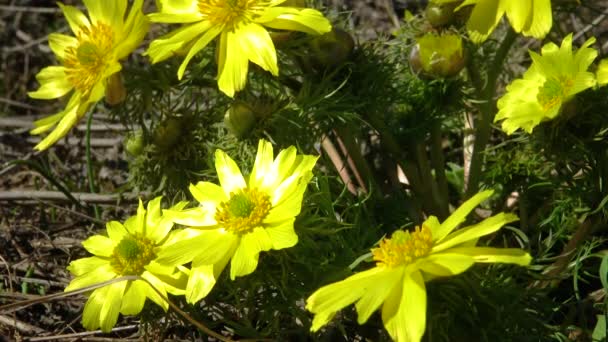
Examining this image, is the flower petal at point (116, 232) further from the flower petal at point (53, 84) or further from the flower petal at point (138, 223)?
the flower petal at point (53, 84)

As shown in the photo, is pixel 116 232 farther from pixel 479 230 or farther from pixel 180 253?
pixel 479 230

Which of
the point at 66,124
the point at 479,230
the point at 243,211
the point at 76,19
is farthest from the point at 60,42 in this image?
the point at 479,230

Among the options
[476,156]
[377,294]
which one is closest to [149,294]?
[377,294]

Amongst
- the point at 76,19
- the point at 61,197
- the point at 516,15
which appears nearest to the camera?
the point at 516,15

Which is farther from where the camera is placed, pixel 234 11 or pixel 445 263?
pixel 234 11

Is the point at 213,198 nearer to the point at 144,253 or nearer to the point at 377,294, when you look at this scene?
the point at 144,253

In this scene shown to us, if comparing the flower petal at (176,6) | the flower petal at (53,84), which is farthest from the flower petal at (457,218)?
the flower petal at (53,84)

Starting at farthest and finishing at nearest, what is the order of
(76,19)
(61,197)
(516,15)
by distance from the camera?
(61,197), (76,19), (516,15)
